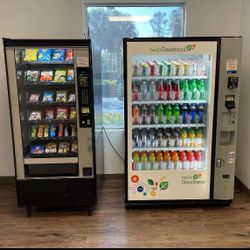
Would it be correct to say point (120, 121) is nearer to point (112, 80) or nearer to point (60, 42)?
point (112, 80)

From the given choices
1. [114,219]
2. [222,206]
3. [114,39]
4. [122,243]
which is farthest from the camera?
[114,39]

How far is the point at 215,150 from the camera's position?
9.66 ft

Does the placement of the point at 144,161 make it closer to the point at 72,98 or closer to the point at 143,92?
the point at 143,92

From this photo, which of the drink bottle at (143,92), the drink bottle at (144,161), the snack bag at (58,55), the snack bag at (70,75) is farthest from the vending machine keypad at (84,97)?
the drink bottle at (144,161)

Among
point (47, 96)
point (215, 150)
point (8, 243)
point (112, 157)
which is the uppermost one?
point (47, 96)

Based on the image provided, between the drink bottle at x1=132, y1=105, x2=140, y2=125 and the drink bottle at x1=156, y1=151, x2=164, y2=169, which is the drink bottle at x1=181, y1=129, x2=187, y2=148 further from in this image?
the drink bottle at x1=132, y1=105, x2=140, y2=125

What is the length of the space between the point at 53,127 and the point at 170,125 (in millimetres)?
1257

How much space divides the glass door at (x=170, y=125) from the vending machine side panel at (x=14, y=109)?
1.12 m

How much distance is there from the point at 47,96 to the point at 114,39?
51.6 inches

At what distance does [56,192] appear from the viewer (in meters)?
2.91

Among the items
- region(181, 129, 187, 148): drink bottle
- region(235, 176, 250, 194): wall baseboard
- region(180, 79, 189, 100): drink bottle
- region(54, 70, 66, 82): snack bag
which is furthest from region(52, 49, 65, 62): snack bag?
region(235, 176, 250, 194): wall baseboard

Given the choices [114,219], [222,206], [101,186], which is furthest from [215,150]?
[101,186]

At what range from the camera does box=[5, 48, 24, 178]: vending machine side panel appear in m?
2.64

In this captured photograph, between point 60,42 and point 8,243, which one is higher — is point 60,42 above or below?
above
